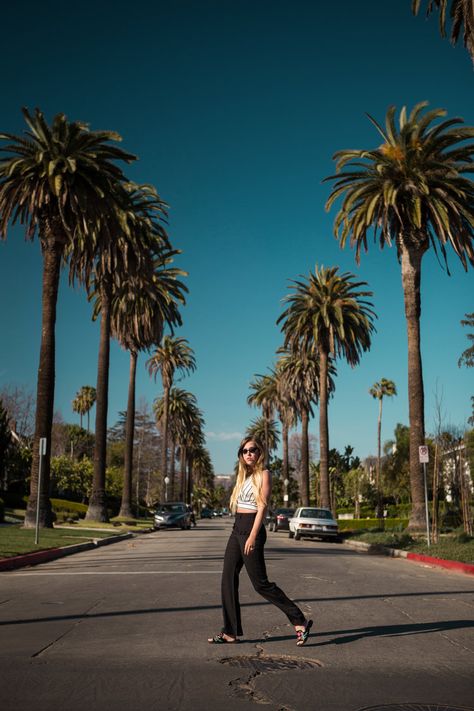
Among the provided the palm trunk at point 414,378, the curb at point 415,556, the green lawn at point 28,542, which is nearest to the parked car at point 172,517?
the curb at point 415,556

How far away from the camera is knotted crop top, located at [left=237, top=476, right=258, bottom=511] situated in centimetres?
699

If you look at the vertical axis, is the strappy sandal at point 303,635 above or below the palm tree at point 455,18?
below

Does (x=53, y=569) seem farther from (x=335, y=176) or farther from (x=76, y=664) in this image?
(x=335, y=176)

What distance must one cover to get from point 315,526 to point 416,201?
14.5m

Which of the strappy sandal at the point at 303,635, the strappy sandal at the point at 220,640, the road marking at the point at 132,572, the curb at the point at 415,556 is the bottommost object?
the curb at the point at 415,556

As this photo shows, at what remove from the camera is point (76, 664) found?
6.07 metres

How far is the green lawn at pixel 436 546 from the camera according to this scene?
1797 centimetres

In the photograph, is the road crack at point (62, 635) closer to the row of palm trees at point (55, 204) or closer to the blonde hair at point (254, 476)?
the blonde hair at point (254, 476)

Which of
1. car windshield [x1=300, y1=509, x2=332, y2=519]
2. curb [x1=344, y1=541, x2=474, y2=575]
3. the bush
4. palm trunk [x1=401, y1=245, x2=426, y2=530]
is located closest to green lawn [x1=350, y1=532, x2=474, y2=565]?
curb [x1=344, y1=541, x2=474, y2=575]

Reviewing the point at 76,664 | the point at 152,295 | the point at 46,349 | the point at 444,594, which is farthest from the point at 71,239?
the point at 76,664

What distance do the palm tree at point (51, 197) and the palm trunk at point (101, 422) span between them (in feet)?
28.4

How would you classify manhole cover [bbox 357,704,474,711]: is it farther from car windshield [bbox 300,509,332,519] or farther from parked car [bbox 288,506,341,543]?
car windshield [bbox 300,509,332,519]

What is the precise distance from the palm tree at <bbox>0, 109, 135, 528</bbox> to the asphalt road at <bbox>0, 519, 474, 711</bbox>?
589 inches

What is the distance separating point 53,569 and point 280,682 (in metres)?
10.8
